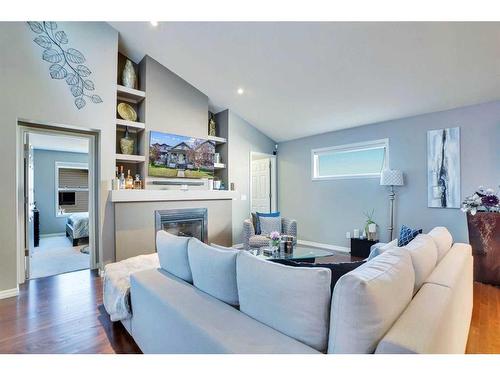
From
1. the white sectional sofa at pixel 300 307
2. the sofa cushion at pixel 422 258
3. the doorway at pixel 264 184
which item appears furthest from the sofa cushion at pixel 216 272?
the doorway at pixel 264 184

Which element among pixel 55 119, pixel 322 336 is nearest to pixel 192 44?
pixel 55 119

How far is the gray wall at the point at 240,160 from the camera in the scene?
5.53 m

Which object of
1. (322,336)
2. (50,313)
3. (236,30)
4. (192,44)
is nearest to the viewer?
(322,336)

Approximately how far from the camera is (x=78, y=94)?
12.0 ft

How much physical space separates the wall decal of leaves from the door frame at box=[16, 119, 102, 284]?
18.2 inches

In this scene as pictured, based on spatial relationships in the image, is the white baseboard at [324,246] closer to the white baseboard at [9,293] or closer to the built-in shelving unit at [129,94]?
the built-in shelving unit at [129,94]

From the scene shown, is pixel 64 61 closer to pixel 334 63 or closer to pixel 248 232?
pixel 334 63

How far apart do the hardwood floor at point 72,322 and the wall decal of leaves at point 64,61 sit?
2.48m

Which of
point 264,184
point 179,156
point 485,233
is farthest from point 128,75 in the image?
point 485,233

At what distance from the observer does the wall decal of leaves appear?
3.41 m
